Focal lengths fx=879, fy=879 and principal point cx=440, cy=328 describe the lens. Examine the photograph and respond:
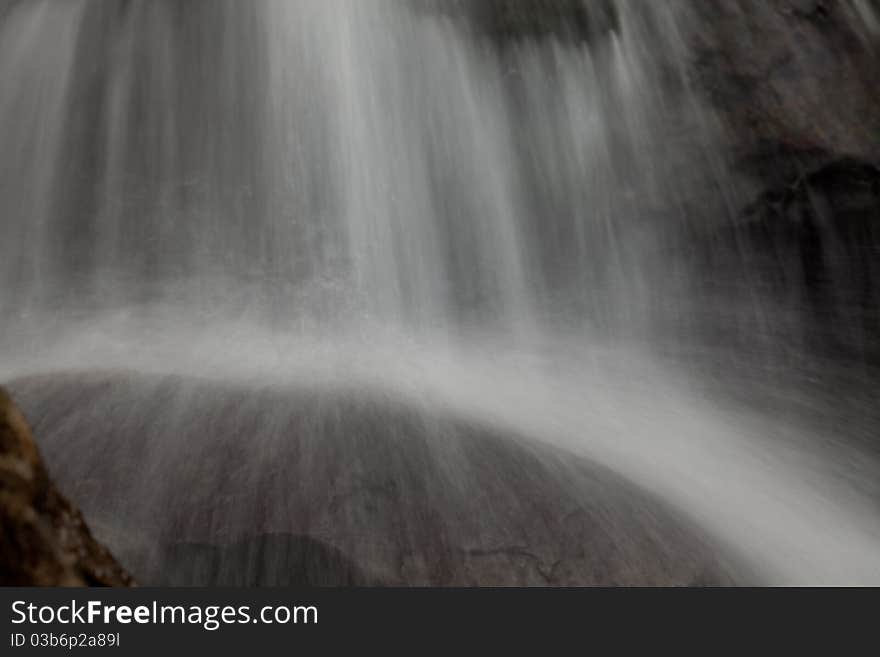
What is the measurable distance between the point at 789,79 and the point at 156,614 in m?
7.73

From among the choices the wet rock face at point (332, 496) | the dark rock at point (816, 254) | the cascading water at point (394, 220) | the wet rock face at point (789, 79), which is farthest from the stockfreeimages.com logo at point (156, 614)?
the wet rock face at point (789, 79)

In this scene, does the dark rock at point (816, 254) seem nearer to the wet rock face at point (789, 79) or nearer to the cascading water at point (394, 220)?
the wet rock face at point (789, 79)

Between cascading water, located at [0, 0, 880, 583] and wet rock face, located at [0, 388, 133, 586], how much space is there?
3133 millimetres

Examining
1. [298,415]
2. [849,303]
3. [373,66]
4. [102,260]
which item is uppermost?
[373,66]

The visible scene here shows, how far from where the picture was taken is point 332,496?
4.39 metres

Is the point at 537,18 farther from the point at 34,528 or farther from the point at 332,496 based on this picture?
the point at 34,528

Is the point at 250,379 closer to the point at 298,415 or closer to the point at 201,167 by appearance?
the point at 298,415

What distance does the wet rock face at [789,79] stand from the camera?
812 cm

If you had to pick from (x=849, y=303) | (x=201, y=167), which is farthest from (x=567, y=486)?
(x=849, y=303)

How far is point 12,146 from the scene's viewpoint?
23.3 feet

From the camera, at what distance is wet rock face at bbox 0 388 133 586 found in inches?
82.3

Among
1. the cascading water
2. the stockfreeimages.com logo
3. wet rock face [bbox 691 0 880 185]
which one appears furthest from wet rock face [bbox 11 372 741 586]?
wet rock face [bbox 691 0 880 185]

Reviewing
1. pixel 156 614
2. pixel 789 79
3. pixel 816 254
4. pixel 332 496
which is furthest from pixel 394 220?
pixel 156 614

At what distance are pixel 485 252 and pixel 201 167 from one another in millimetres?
2447
